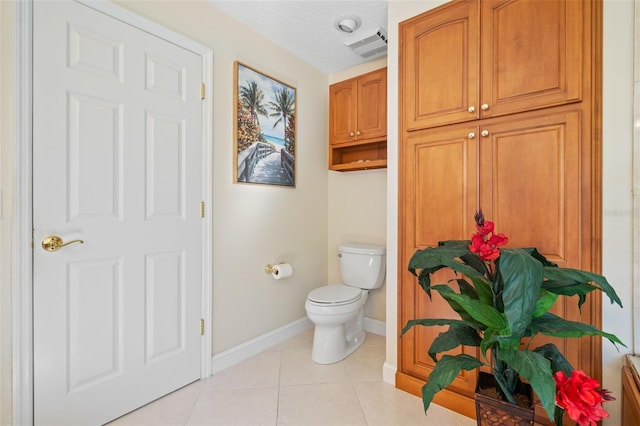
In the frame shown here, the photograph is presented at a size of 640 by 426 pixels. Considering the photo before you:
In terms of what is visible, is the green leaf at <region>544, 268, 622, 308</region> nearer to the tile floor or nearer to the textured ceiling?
the tile floor

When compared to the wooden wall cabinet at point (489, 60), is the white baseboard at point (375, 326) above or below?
below

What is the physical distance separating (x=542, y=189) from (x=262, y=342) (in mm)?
2052

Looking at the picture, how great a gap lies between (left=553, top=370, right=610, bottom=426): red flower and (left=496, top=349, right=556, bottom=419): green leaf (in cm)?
9

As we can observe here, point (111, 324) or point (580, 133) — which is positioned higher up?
point (580, 133)

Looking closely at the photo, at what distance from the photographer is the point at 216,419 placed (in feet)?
5.01

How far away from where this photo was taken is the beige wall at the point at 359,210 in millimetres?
2601

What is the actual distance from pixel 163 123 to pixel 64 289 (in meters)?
0.97

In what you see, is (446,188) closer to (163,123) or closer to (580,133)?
(580,133)

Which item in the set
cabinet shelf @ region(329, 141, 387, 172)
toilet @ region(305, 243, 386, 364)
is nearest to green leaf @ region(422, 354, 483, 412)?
toilet @ region(305, 243, 386, 364)

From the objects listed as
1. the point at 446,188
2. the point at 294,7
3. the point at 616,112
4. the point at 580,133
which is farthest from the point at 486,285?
the point at 294,7

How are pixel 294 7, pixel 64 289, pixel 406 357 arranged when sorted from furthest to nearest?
pixel 294 7, pixel 406 357, pixel 64 289

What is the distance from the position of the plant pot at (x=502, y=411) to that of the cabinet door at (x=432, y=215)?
0.41 metres

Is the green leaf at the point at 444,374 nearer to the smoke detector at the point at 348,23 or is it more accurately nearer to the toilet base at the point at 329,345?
the toilet base at the point at 329,345

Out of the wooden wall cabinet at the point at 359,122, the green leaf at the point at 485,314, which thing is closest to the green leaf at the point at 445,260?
the green leaf at the point at 485,314
